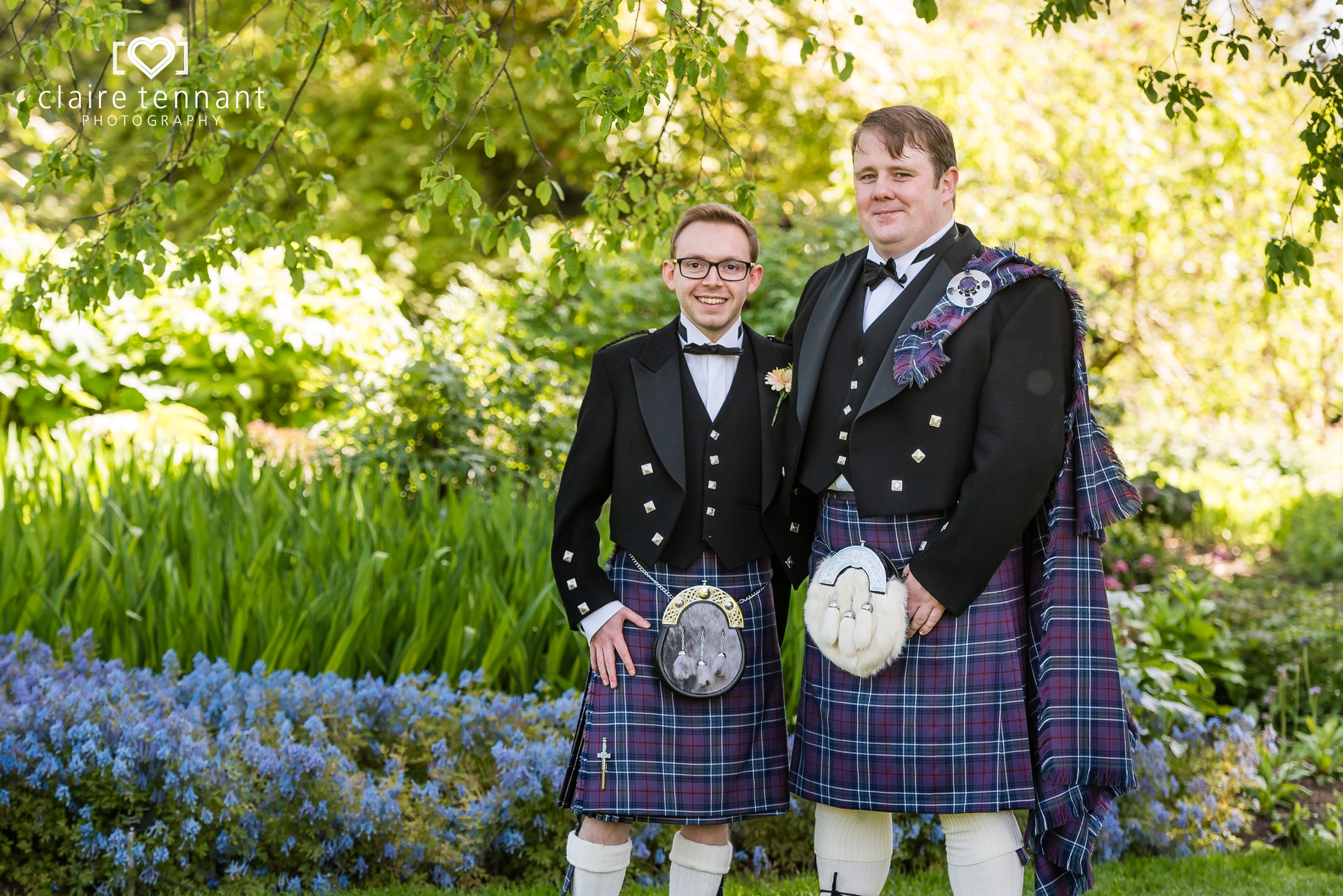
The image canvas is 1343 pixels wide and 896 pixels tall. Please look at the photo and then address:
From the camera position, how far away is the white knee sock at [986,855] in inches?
82.0

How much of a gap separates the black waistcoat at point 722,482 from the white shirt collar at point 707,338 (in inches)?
2.2

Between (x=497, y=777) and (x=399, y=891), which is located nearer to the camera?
(x=399, y=891)

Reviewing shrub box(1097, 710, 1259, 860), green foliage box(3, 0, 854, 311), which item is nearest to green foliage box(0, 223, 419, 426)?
green foliage box(3, 0, 854, 311)

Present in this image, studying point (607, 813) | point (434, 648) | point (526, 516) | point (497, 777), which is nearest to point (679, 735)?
point (607, 813)

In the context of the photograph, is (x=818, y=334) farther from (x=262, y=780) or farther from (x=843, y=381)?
(x=262, y=780)

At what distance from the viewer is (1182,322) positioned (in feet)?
32.8

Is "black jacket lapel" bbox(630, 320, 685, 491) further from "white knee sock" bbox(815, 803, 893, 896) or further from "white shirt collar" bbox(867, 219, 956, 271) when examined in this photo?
"white knee sock" bbox(815, 803, 893, 896)

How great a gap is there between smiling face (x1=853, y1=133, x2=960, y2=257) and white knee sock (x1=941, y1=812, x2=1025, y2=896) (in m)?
1.07

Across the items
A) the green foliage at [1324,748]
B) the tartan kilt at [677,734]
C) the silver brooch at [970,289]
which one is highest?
the silver brooch at [970,289]

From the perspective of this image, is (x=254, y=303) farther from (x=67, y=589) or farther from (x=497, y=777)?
(x=497, y=777)

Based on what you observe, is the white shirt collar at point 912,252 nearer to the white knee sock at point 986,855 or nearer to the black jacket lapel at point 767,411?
the black jacket lapel at point 767,411

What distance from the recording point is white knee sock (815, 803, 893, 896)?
7.22ft

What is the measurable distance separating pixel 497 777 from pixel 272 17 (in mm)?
10394

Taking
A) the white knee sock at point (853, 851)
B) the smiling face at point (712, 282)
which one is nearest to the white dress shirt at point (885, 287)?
the smiling face at point (712, 282)
